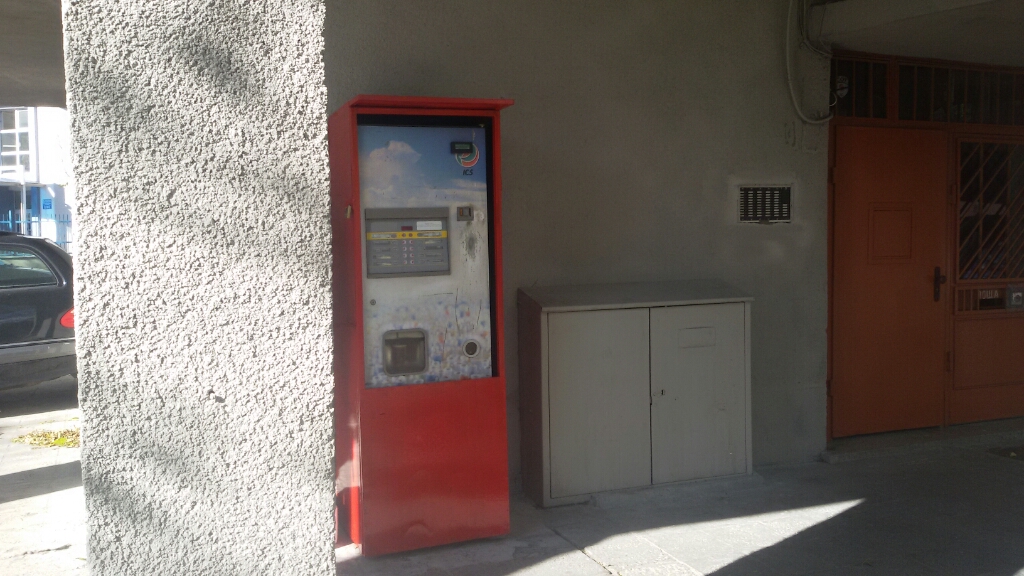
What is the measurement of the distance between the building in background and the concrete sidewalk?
21881 millimetres

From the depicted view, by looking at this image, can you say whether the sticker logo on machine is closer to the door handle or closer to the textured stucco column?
the textured stucco column

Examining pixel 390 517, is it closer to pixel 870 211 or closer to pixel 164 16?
pixel 164 16

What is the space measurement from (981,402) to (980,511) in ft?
7.11

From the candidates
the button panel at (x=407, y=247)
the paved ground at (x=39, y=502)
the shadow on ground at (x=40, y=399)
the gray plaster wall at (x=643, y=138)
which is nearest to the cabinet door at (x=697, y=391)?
the gray plaster wall at (x=643, y=138)

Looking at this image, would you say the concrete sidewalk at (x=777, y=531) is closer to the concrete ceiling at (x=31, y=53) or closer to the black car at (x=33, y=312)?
the concrete ceiling at (x=31, y=53)

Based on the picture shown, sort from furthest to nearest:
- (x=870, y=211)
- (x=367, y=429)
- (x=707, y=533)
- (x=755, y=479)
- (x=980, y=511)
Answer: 1. (x=870, y=211)
2. (x=755, y=479)
3. (x=980, y=511)
4. (x=707, y=533)
5. (x=367, y=429)

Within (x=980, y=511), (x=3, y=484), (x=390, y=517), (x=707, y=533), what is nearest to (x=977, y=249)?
(x=980, y=511)

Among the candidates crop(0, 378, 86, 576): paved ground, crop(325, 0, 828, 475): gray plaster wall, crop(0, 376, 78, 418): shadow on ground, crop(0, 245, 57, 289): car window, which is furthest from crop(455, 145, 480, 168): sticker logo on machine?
crop(0, 376, 78, 418): shadow on ground

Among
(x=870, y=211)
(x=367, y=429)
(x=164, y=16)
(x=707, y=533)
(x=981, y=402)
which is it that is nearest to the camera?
(x=164, y=16)

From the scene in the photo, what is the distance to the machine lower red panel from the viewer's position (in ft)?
13.4

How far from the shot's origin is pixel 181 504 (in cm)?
181

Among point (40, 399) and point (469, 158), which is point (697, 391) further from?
point (40, 399)

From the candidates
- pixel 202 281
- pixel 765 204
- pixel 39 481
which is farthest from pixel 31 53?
pixel 202 281

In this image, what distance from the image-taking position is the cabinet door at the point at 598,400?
15.9ft
